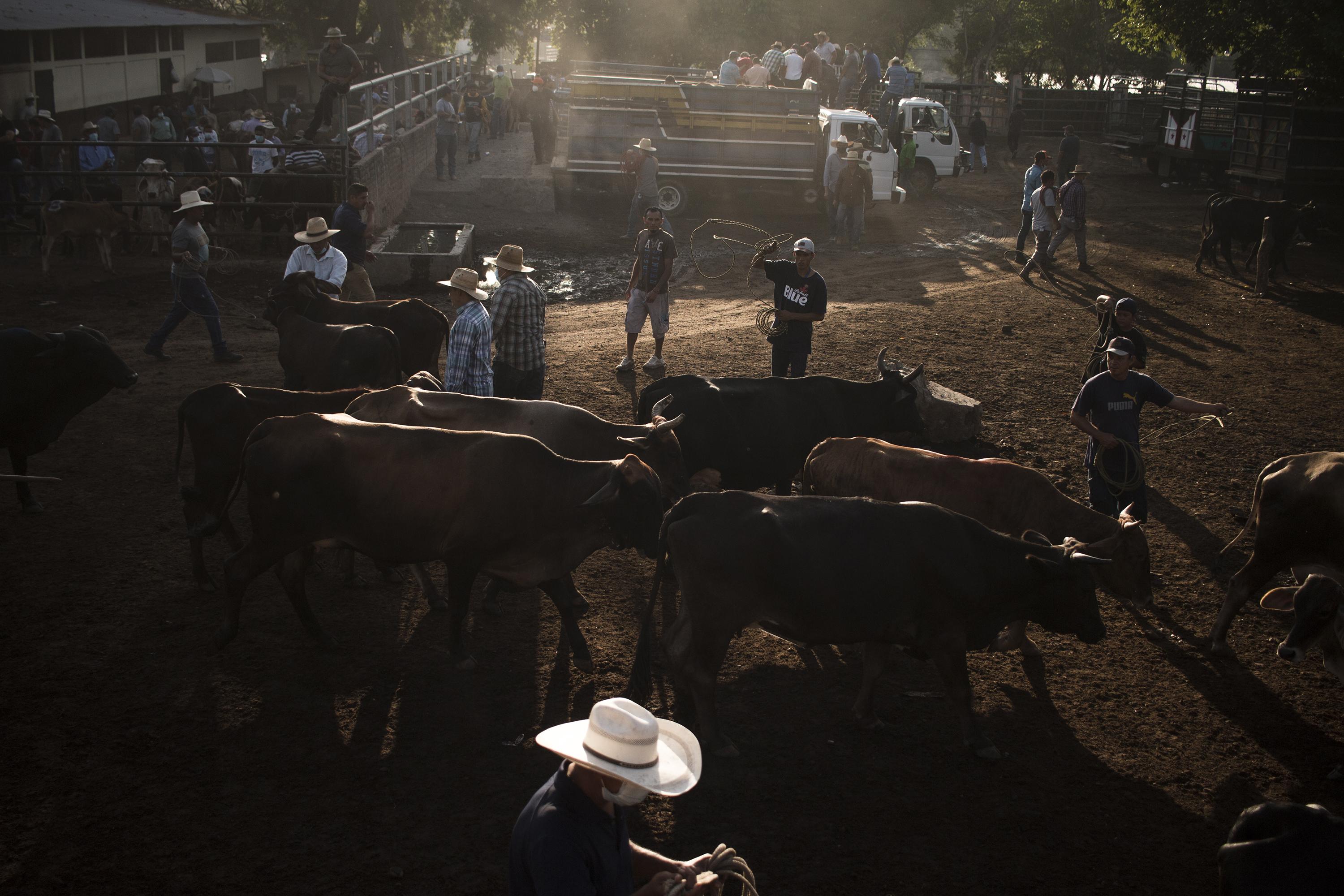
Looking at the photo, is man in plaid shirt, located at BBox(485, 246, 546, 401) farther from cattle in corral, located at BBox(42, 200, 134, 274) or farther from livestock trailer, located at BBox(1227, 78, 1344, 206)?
livestock trailer, located at BBox(1227, 78, 1344, 206)

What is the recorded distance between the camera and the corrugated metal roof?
20141 millimetres

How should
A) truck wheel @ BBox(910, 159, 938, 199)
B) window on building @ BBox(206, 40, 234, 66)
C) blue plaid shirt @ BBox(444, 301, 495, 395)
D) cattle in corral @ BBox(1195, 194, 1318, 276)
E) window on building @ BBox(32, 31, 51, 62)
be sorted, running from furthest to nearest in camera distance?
window on building @ BBox(206, 40, 234, 66) < truck wheel @ BBox(910, 159, 938, 199) < window on building @ BBox(32, 31, 51, 62) < cattle in corral @ BBox(1195, 194, 1318, 276) < blue plaid shirt @ BBox(444, 301, 495, 395)

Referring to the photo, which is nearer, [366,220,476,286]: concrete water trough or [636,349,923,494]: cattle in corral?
[636,349,923,494]: cattle in corral

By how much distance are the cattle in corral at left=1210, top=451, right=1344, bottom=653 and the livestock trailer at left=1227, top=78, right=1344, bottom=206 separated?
18.0m

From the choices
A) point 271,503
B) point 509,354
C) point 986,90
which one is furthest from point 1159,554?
point 986,90

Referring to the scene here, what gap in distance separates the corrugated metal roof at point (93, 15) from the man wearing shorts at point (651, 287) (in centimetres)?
1445

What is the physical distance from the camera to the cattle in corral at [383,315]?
1027 cm

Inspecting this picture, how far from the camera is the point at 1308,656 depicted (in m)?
7.09

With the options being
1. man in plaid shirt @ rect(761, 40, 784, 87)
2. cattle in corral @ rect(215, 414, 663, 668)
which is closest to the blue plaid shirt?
cattle in corral @ rect(215, 414, 663, 668)

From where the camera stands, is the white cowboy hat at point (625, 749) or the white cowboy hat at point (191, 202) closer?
the white cowboy hat at point (625, 749)

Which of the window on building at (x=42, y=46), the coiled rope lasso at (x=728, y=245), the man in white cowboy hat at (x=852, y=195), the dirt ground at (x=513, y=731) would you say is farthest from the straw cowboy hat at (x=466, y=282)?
the window on building at (x=42, y=46)

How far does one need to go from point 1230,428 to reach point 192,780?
10.9 metres

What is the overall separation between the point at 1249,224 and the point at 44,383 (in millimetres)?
19191

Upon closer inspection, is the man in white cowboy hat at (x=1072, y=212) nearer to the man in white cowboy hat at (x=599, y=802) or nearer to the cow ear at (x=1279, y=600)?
the cow ear at (x=1279, y=600)
